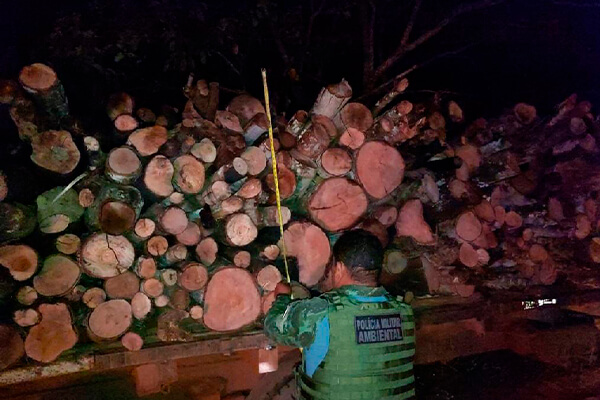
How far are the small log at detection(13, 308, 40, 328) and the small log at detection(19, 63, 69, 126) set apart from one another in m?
1.41

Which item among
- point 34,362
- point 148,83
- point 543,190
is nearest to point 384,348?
point 34,362

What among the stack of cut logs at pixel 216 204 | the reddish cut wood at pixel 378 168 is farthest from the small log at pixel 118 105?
the reddish cut wood at pixel 378 168

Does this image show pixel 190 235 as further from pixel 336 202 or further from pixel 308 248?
pixel 336 202

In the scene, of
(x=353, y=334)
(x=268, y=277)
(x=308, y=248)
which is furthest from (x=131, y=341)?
(x=353, y=334)

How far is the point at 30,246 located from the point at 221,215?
51.1 inches

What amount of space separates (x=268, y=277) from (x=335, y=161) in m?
1.08

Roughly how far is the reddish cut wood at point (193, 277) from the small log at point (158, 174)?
614 mm

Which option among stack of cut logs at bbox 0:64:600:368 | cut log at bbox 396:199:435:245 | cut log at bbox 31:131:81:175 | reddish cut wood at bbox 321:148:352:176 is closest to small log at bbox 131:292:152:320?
stack of cut logs at bbox 0:64:600:368

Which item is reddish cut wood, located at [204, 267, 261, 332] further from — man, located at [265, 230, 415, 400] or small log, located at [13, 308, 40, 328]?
small log, located at [13, 308, 40, 328]

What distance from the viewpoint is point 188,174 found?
322cm

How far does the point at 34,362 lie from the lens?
307 cm

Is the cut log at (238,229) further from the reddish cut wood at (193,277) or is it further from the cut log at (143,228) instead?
the cut log at (143,228)

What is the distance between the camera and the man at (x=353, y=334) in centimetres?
294

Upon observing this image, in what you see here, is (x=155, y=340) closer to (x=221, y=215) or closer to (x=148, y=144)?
(x=221, y=215)
